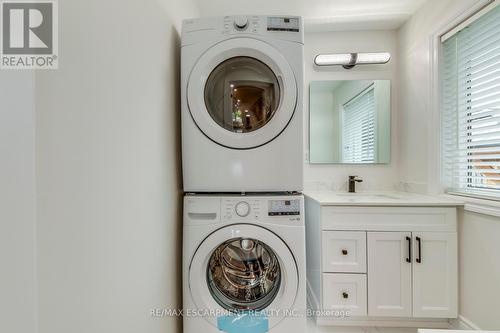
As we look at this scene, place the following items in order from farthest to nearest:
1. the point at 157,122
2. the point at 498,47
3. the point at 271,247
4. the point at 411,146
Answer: the point at 411,146, the point at 498,47, the point at 271,247, the point at 157,122

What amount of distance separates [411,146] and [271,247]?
1733 mm

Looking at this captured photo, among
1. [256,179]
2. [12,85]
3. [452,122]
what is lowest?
[256,179]

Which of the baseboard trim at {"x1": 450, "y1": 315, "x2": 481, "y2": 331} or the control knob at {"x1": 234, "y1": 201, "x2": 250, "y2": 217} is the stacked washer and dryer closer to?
the control knob at {"x1": 234, "y1": 201, "x2": 250, "y2": 217}

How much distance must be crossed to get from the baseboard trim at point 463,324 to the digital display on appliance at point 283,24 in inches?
83.0

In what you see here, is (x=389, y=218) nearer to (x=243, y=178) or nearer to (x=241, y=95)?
(x=243, y=178)

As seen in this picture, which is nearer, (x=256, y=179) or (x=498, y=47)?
(x=256, y=179)

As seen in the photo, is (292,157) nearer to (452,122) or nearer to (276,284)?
(276,284)

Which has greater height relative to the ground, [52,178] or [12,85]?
[12,85]

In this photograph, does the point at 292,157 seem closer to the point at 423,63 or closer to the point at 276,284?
the point at 276,284

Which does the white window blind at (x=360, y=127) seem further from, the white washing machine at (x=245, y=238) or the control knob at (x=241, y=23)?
the control knob at (x=241, y=23)

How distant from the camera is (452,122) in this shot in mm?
1830

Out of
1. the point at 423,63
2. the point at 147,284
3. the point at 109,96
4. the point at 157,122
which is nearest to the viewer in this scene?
the point at 109,96

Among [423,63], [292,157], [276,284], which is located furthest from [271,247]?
[423,63]

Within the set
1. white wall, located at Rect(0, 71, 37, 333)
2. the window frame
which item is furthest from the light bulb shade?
white wall, located at Rect(0, 71, 37, 333)
